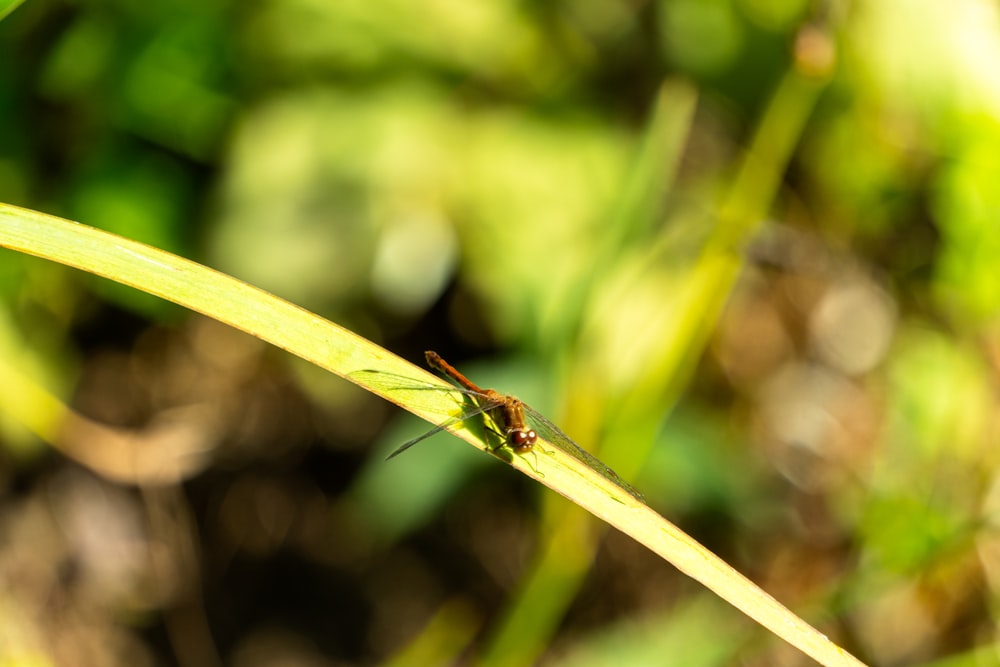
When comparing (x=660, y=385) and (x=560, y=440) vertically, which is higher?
(x=660, y=385)

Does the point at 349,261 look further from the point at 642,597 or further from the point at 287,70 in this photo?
the point at 642,597

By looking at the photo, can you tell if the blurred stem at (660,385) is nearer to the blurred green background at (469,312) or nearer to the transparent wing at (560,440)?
the blurred green background at (469,312)

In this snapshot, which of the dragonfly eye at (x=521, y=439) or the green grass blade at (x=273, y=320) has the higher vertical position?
the green grass blade at (x=273, y=320)

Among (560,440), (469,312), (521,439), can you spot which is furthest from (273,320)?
(469,312)

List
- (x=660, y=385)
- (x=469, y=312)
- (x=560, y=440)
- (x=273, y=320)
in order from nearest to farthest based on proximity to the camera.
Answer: (x=273, y=320) < (x=560, y=440) < (x=660, y=385) < (x=469, y=312)

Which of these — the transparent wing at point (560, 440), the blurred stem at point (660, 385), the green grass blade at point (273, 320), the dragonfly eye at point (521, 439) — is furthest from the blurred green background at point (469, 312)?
the green grass blade at point (273, 320)

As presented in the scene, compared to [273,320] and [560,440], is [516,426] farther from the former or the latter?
[273,320]

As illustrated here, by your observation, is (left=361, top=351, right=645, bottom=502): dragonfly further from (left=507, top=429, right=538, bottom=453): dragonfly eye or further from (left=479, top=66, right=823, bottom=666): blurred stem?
(left=479, top=66, right=823, bottom=666): blurred stem
